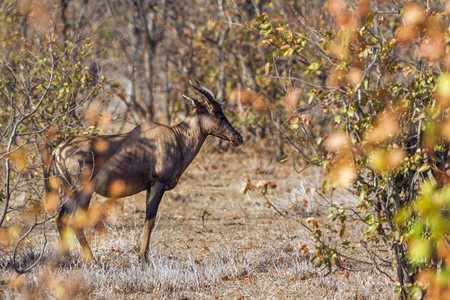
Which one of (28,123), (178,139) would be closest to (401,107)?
(178,139)

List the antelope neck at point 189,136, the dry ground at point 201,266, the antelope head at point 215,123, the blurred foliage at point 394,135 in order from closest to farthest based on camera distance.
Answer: the blurred foliage at point 394,135, the dry ground at point 201,266, the antelope neck at point 189,136, the antelope head at point 215,123

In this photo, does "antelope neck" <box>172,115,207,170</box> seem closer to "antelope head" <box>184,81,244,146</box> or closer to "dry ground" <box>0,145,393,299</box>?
"antelope head" <box>184,81,244,146</box>

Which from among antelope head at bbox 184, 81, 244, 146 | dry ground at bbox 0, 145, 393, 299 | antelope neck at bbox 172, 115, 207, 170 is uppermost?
antelope head at bbox 184, 81, 244, 146

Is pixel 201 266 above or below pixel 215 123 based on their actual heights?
below

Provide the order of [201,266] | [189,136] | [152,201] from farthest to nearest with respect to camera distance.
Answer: [189,136] < [152,201] < [201,266]

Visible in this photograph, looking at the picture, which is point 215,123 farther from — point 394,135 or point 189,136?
point 394,135

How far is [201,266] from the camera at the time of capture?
26.6 feet

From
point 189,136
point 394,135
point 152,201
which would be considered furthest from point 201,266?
point 394,135

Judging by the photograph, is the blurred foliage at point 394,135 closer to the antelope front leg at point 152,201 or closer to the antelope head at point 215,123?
the antelope front leg at point 152,201

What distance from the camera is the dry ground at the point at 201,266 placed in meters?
7.00

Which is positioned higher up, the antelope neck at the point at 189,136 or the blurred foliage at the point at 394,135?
the antelope neck at the point at 189,136

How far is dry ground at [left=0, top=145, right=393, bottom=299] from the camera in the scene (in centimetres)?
700

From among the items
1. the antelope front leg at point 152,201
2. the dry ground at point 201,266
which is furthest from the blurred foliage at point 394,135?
the antelope front leg at point 152,201

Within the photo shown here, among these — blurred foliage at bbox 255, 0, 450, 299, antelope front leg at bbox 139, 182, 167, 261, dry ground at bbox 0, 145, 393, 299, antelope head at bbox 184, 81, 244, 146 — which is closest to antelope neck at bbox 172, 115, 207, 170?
antelope head at bbox 184, 81, 244, 146
